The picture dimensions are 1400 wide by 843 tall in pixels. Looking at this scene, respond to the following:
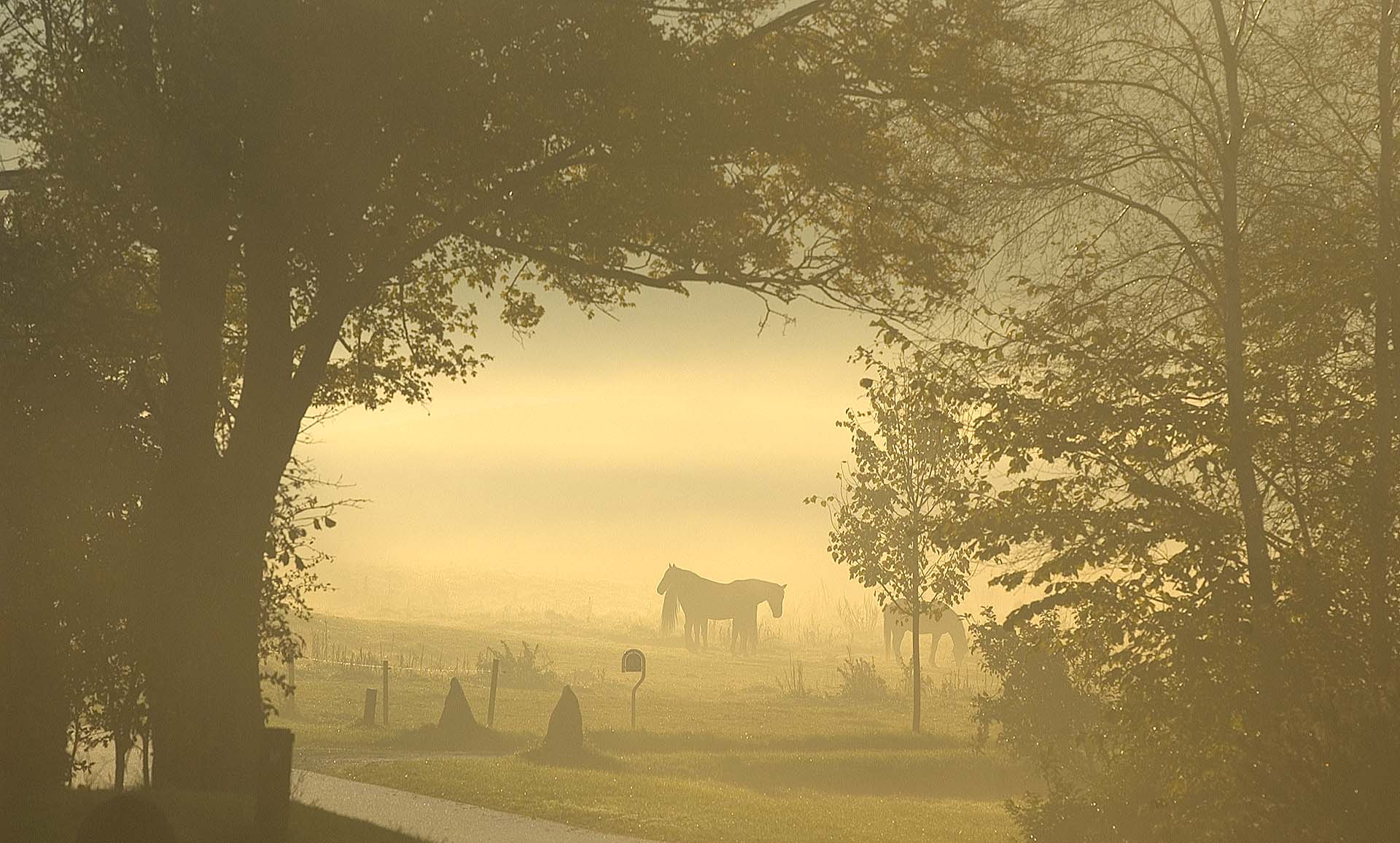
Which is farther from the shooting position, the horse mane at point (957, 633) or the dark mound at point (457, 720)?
the horse mane at point (957, 633)

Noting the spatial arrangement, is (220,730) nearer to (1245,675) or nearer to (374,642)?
(1245,675)

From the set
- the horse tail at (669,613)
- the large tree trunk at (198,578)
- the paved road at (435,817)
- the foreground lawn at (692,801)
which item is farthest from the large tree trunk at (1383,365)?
the horse tail at (669,613)

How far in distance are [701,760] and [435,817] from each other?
1215 centimetres

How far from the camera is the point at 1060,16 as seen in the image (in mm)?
16156

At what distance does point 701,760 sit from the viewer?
31.4m

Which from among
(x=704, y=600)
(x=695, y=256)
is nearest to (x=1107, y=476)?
(x=695, y=256)

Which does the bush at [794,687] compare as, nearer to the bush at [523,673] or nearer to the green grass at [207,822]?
the bush at [523,673]

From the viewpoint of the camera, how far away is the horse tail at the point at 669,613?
111 metres

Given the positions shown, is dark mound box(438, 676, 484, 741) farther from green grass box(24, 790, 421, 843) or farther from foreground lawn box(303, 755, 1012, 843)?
green grass box(24, 790, 421, 843)

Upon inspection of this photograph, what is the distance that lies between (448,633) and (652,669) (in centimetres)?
1969

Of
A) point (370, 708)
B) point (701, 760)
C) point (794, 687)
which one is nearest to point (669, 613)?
point (794, 687)

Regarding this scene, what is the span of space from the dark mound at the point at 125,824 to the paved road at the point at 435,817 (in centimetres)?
695

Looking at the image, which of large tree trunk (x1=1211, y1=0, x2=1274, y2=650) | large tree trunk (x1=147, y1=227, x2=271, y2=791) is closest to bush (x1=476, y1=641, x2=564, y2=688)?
large tree trunk (x1=147, y1=227, x2=271, y2=791)

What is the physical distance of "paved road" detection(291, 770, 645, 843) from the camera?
18281 millimetres
